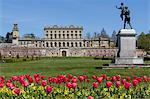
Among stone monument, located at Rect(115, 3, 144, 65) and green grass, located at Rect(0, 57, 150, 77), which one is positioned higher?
stone monument, located at Rect(115, 3, 144, 65)

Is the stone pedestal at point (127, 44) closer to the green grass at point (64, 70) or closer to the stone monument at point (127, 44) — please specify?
the stone monument at point (127, 44)

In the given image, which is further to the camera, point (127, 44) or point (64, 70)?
point (127, 44)

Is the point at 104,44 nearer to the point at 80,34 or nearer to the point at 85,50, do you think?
the point at 80,34

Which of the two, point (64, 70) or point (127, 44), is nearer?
point (64, 70)

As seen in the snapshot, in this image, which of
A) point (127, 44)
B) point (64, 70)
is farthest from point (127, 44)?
point (64, 70)

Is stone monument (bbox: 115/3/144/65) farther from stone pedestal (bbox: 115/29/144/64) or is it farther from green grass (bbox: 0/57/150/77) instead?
green grass (bbox: 0/57/150/77)

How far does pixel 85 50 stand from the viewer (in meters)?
134

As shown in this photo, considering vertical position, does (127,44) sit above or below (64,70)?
above

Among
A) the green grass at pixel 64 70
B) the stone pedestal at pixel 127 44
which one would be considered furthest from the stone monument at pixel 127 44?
the green grass at pixel 64 70

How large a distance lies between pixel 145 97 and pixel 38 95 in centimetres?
286

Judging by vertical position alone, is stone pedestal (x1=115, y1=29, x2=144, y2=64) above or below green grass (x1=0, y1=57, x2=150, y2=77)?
above

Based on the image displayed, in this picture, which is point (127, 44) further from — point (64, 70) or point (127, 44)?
point (64, 70)

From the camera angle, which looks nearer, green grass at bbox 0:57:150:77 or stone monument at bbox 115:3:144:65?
green grass at bbox 0:57:150:77

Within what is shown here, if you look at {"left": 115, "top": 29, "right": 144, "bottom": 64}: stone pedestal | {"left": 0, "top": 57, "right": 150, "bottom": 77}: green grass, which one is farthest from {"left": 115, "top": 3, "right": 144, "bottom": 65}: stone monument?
{"left": 0, "top": 57, "right": 150, "bottom": 77}: green grass
